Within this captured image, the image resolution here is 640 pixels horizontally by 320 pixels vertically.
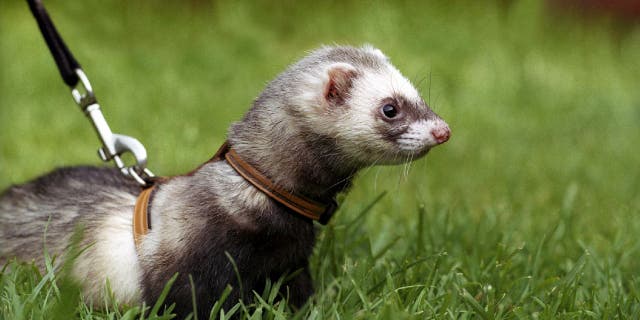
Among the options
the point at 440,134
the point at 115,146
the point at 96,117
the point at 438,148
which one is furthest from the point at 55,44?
the point at 438,148

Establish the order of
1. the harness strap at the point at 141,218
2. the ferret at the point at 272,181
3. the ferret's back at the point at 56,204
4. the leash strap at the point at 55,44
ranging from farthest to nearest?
the leash strap at the point at 55,44, the ferret's back at the point at 56,204, the harness strap at the point at 141,218, the ferret at the point at 272,181

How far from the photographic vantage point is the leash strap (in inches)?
129

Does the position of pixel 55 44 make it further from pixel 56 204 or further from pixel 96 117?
pixel 56 204

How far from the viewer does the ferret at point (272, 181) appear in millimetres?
2502

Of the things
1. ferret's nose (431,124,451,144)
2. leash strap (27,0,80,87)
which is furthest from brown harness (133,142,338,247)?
leash strap (27,0,80,87)

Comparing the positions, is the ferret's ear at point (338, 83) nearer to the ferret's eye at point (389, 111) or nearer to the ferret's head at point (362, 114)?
the ferret's head at point (362, 114)

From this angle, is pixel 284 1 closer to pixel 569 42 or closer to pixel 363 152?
pixel 569 42

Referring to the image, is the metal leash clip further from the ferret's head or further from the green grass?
the ferret's head

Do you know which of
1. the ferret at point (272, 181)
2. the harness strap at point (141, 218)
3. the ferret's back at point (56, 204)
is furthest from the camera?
the ferret's back at point (56, 204)

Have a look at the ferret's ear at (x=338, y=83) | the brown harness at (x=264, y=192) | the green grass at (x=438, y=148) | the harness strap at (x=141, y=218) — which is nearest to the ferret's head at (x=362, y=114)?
the ferret's ear at (x=338, y=83)

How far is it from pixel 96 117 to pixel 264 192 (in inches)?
39.3

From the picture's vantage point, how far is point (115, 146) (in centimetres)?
310

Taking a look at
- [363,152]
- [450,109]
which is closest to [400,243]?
[363,152]

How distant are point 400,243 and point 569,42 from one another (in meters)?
5.38
